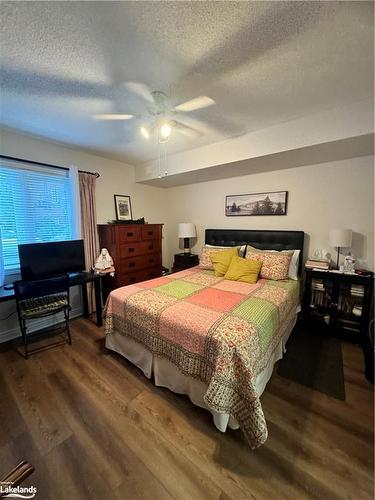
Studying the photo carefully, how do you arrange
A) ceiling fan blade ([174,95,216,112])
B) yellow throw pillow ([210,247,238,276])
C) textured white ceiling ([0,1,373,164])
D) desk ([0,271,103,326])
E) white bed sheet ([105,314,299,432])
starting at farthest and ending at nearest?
yellow throw pillow ([210,247,238,276]) < desk ([0,271,103,326]) < ceiling fan blade ([174,95,216,112]) < white bed sheet ([105,314,299,432]) < textured white ceiling ([0,1,373,164])

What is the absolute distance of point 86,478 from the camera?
117 cm

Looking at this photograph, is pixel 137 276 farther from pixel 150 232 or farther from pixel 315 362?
pixel 315 362

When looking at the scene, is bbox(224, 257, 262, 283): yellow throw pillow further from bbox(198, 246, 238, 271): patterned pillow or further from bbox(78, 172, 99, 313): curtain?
bbox(78, 172, 99, 313): curtain

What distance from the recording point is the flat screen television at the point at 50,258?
2.44 meters

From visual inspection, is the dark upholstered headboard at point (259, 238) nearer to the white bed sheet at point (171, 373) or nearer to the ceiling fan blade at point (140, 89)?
the white bed sheet at point (171, 373)

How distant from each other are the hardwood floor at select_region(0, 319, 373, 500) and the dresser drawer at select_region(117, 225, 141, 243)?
6.18 feet

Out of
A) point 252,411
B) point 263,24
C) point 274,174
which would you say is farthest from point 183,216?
point 252,411

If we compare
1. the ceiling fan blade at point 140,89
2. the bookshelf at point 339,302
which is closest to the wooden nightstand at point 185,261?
the bookshelf at point 339,302

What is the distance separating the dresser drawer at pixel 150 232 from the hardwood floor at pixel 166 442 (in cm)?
217

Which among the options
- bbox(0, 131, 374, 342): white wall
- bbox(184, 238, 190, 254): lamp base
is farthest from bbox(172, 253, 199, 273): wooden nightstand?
bbox(0, 131, 374, 342): white wall

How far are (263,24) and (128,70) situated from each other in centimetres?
91

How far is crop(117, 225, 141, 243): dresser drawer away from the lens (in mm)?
3195

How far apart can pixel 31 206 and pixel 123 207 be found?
1.37m

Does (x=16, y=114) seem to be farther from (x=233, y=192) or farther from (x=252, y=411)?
(x=252, y=411)
